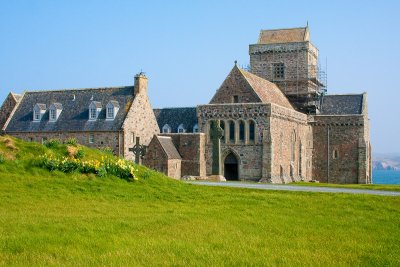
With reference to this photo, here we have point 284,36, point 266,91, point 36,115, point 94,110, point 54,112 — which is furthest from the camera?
point 284,36

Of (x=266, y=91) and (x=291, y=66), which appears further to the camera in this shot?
(x=291, y=66)

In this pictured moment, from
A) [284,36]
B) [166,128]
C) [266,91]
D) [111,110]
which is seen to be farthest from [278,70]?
[111,110]

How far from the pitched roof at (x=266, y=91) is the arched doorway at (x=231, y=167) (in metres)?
6.07

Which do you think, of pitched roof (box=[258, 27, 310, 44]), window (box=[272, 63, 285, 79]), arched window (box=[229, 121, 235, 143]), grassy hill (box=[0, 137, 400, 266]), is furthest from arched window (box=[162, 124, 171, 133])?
grassy hill (box=[0, 137, 400, 266])

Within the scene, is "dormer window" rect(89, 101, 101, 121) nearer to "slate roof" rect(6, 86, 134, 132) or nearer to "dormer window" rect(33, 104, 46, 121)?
"slate roof" rect(6, 86, 134, 132)

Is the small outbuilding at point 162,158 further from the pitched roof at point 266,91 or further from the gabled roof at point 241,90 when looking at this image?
the pitched roof at point 266,91

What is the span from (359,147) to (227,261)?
50.5 metres

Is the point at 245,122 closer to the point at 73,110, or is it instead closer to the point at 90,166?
the point at 73,110

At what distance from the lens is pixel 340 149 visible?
202 ft

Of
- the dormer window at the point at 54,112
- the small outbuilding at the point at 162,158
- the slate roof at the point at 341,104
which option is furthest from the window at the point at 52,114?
the slate roof at the point at 341,104

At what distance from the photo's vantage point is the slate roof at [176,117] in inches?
2377

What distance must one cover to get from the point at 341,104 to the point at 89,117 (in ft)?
93.3

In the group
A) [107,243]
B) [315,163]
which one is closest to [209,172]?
[315,163]

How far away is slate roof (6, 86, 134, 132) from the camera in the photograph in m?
54.7
